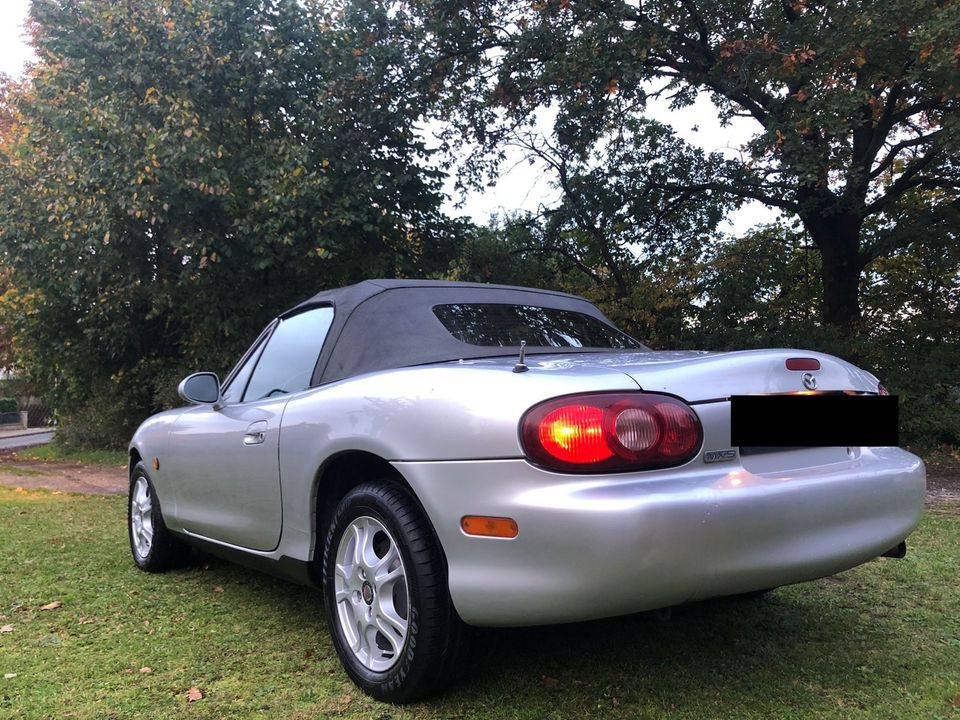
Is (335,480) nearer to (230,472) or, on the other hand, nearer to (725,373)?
(230,472)

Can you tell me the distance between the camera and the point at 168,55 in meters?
12.2

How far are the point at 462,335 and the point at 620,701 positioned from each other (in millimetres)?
1510

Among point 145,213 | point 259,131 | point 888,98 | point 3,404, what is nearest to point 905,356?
point 888,98

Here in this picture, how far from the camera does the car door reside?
11.2 ft

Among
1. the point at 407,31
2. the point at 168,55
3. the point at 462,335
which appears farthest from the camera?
the point at 407,31

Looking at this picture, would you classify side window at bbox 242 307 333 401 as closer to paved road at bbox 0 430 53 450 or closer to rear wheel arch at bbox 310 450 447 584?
rear wheel arch at bbox 310 450 447 584

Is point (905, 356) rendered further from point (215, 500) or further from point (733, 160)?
point (215, 500)

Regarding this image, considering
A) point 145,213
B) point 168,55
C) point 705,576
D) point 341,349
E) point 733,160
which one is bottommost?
point 705,576

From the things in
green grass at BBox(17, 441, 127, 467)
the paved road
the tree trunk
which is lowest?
the paved road

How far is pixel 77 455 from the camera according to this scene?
56.7ft

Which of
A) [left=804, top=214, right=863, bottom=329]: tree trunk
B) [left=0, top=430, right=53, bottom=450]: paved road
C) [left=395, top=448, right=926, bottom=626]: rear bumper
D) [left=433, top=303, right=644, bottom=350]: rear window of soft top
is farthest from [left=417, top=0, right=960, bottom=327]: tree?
[left=0, top=430, right=53, bottom=450]: paved road

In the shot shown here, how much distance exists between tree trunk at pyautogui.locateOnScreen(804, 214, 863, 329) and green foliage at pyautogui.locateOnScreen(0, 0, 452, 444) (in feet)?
22.1

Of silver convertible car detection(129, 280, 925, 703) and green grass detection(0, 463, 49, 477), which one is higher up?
silver convertible car detection(129, 280, 925, 703)

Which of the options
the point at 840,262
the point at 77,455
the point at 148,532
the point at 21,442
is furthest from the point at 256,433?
the point at 21,442
